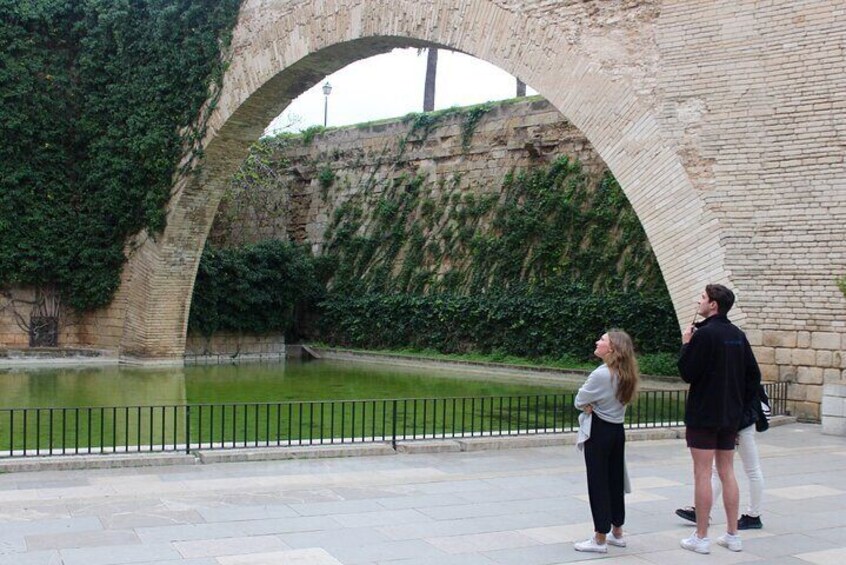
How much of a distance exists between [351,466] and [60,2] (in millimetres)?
15033

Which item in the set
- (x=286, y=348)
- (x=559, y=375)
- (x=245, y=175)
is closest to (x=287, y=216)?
(x=245, y=175)

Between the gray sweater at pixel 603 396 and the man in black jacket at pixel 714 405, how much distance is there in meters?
0.37

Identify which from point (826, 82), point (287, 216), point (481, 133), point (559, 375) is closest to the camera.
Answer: point (826, 82)

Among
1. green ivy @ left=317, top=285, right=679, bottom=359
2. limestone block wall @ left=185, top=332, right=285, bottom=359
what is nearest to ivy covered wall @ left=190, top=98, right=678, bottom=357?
green ivy @ left=317, top=285, right=679, bottom=359

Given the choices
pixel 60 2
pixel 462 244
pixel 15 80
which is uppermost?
pixel 60 2

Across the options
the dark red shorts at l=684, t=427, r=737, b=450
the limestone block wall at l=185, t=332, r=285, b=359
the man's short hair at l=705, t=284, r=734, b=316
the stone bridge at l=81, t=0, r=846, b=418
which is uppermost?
the stone bridge at l=81, t=0, r=846, b=418

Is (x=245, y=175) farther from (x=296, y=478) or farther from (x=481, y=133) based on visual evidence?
(x=296, y=478)

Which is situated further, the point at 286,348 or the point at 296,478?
the point at 286,348

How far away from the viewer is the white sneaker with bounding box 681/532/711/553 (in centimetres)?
477

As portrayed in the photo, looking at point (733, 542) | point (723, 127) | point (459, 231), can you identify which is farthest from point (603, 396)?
point (459, 231)

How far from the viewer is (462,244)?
20859mm

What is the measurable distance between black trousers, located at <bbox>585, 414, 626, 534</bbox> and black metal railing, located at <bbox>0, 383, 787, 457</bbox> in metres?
2.92

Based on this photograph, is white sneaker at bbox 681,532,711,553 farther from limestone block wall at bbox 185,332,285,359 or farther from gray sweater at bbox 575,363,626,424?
limestone block wall at bbox 185,332,285,359

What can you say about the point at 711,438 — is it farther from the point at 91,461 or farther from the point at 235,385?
the point at 235,385
